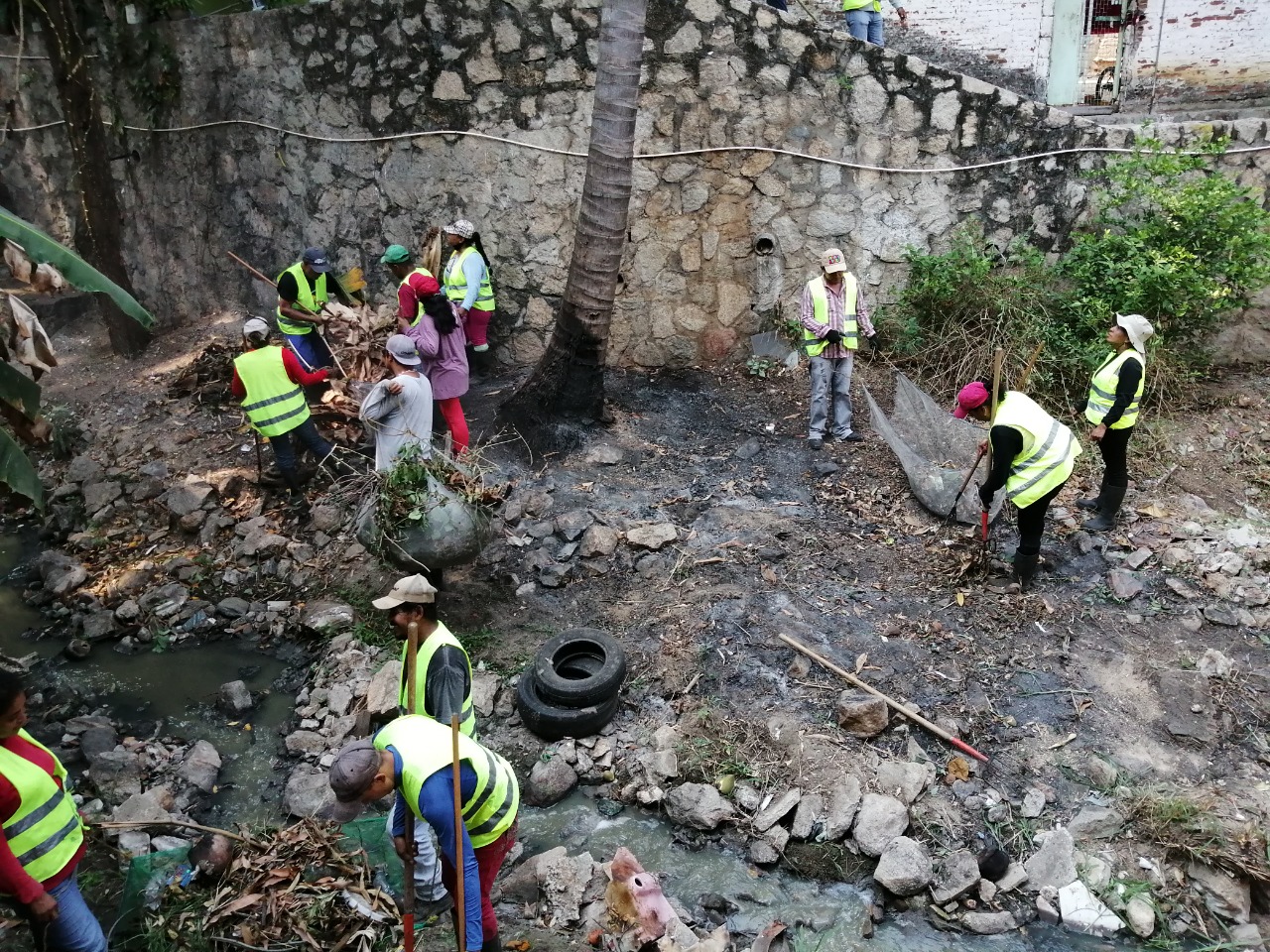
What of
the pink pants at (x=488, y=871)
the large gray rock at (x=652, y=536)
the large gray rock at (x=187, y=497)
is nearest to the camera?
the pink pants at (x=488, y=871)

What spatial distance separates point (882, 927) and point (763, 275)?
20.2 ft

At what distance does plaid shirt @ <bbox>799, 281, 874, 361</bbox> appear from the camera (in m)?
7.45

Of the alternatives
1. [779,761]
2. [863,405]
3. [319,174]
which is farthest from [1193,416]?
[319,174]

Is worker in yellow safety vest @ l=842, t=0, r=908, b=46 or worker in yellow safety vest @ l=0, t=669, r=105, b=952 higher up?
worker in yellow safety vest @ l=842, t=0, r=908, b=46

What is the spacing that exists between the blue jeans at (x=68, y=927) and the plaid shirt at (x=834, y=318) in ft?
19.9

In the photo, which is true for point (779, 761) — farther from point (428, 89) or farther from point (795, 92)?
point (428, 89)

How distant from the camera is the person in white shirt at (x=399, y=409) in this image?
6.12 metres

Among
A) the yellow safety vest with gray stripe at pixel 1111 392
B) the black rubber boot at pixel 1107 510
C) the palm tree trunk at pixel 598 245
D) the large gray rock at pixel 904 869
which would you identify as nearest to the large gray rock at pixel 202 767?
the palm tree trunk at pixel 598 245

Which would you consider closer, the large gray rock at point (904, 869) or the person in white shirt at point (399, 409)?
the large gray rock at point (904, 869)

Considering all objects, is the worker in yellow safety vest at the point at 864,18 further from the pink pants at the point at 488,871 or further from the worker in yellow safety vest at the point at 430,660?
the pink pants at the point at 488,871

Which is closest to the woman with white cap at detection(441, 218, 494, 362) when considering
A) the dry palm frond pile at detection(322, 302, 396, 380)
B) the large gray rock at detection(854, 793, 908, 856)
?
the dry palm frond pile at detection(322, 302, 396, 380)

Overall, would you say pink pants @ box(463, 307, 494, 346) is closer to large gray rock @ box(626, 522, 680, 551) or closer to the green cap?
the green cap

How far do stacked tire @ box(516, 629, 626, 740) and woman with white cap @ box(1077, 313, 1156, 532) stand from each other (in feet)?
12.3

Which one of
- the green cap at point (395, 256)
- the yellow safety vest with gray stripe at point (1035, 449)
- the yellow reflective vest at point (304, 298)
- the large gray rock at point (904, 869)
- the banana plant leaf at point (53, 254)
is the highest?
the banana plant leaf at point (53, 254)
